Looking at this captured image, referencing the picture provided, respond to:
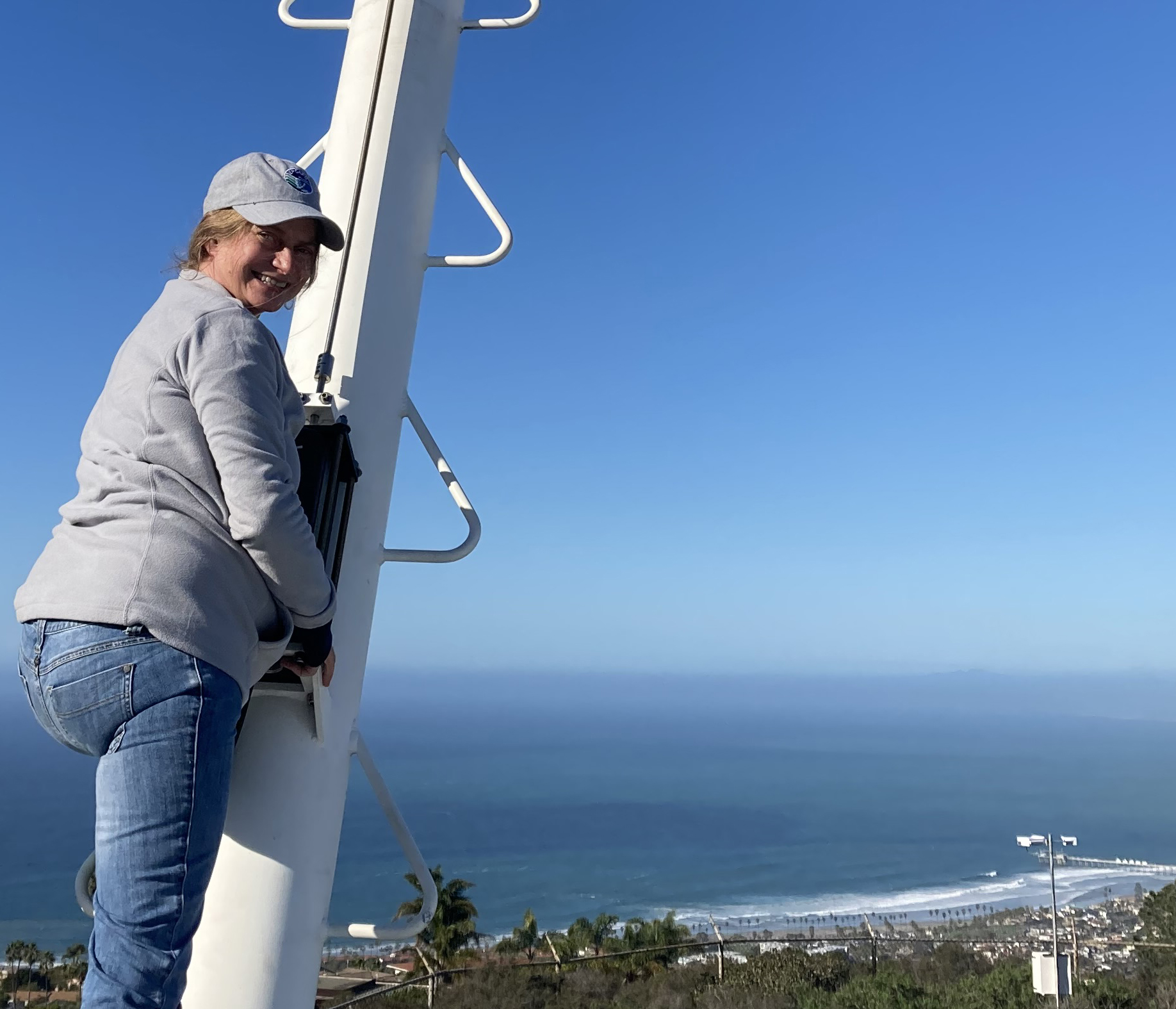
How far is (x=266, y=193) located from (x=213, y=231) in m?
0.10

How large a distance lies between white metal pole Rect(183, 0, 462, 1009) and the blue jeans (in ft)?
1.49

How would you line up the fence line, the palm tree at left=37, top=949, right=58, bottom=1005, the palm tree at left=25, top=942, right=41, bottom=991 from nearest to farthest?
1. the fence line
2. the palm tree at left=37, top=949, right=58, bottom=1005
3. the palm tree at left=25, top=942, right=41, bottom=991

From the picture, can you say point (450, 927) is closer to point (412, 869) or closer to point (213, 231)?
point (412, 869)

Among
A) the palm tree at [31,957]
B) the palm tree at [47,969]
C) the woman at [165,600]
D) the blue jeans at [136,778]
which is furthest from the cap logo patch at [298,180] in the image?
the palm tree at [31,957]

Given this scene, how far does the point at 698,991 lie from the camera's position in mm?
12695

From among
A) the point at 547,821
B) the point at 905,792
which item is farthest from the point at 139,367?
the point at 905,792

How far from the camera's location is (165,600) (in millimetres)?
1065

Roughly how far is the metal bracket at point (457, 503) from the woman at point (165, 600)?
670 mm

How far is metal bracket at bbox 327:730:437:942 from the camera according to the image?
167 cm

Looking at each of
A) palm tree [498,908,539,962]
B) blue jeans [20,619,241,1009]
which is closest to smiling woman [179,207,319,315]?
blue jeans [20,619,241,1009]

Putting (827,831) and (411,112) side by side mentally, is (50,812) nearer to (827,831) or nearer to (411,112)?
(827,831)

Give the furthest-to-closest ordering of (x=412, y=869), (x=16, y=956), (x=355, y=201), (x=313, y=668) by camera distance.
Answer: (x=16, y=956), (x=355, y=201), (x=412, y=869), (x=313, y=668)

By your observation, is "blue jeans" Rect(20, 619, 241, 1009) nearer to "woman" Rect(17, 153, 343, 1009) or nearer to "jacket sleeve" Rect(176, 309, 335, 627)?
"woman" Rect(17, 153, 343, 1009)

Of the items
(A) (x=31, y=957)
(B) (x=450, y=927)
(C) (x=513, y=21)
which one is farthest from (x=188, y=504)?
(B) (x=450, y=927)
